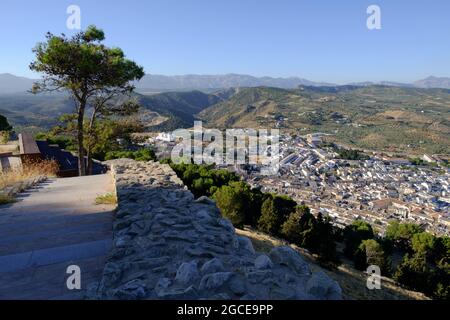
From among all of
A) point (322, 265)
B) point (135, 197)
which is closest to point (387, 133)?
point (322, 265)

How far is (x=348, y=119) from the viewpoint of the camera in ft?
368

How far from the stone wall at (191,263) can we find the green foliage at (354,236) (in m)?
10.9

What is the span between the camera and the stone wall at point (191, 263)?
2285 mm

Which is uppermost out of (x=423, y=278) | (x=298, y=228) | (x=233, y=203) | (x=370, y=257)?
(x=233, y=203)

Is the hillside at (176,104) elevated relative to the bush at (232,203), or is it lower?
Answer: elevated

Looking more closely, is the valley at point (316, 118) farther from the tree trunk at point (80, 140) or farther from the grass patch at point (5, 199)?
the grass patch at point (5, 199)

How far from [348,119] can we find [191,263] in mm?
116815

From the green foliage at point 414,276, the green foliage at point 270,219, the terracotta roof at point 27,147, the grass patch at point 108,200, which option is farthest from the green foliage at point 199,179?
the green foliage at point 414,276

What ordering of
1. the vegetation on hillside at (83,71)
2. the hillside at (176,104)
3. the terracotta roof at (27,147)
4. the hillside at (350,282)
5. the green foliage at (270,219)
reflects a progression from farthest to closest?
the hillside at (176,104) → the green foliage at (270,219) → the terracotta roof at (27,147) → the vegetation on hillside at (83,71) → the hillside at (350,282)

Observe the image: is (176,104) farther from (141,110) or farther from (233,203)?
(233,203)

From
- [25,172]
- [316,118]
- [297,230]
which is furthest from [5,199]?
[316,118]
